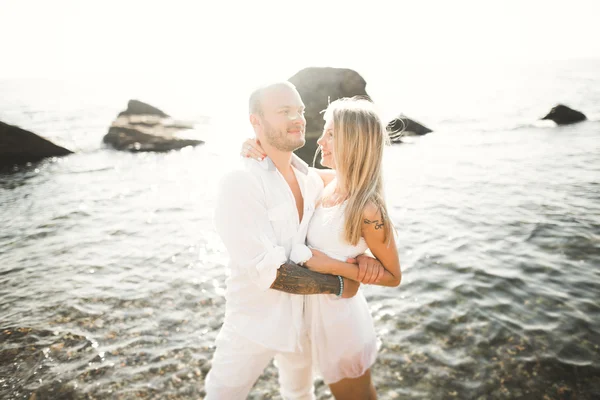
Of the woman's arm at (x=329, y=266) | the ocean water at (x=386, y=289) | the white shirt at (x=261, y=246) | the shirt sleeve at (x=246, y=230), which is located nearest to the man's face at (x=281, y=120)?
the white shirt at (x=261, y=246)

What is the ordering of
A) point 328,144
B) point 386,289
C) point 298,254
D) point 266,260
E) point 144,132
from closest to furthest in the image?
point 266,260 → point 298,254 → point 328,144 → point 386,289 → point 144,132

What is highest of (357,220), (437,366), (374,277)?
(357,220)

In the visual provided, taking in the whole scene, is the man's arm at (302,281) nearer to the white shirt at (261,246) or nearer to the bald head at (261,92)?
the white shirt at (261,246)

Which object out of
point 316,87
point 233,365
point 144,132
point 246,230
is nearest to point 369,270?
point 246,230

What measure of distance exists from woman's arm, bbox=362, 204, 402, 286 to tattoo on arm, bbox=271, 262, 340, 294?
480 millimetres

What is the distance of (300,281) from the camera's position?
3.02 metres

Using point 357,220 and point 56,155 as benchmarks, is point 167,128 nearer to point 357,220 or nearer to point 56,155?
point 56,155

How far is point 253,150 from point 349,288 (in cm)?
144

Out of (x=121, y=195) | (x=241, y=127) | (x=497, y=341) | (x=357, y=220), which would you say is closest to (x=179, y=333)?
(x=357, y=220)

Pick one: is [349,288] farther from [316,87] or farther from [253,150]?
[316,87]

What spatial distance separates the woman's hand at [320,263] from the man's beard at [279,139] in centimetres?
97

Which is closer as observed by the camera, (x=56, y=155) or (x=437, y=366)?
(x=437, y=366)

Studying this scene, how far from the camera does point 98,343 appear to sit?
584 cm

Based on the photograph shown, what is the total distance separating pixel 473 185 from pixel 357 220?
11806 millimetres
